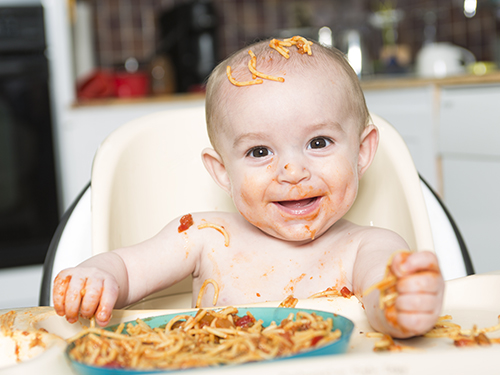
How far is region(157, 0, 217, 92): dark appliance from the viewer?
249 cm

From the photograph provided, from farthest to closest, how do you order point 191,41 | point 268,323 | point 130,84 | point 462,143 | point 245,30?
point 245,30
point 191,41
point 130,84
point 462,143
point 268,323

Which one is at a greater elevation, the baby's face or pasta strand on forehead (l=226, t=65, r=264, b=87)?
pasta strand on forehead (l=226, t=65, r=264, b=87)

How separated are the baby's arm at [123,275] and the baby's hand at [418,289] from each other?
12.4 inches

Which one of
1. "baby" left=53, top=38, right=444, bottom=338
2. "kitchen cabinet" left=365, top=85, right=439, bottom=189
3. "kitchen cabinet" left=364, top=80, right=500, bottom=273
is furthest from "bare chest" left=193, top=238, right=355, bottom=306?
"kitchen cabinet" left=365, top=85, right=439, bottom=189

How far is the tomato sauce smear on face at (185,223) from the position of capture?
0.88 m

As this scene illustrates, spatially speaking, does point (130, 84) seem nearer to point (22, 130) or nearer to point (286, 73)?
point (22, 130)

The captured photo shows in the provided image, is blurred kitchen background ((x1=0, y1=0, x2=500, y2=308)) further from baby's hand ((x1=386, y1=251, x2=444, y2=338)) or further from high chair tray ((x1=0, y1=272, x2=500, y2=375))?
baby's hand ((x1=386, y1=251, x2=444, y2=338))

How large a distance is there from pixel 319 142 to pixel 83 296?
34cm

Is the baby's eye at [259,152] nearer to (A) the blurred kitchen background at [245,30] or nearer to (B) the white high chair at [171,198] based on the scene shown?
(B) the white high chair at [171,198]

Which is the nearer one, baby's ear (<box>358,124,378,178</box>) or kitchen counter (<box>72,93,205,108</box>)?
baby's ear (<box>358,124,378,178</box>)

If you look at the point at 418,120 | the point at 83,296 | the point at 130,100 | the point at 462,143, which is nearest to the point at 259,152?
the point at 83,296

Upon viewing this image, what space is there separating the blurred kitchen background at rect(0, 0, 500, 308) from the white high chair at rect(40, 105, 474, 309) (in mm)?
745

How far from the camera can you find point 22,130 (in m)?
2.05

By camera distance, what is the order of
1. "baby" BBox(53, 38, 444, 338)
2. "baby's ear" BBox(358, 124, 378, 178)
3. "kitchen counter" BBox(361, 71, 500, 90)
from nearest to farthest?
"baby" BBox(53, 38, 444, 338) → "baby's ear" BBox(358, 124, 378, 178) → "kitchen counter" BBox(361, 71, 500, 90)
